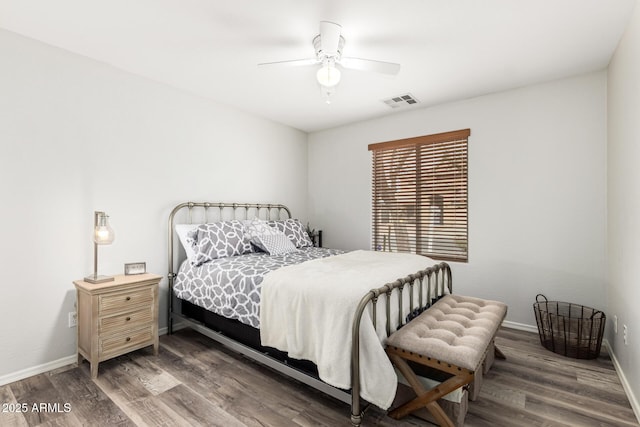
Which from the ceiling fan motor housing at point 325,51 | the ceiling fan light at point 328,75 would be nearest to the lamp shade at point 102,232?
the ceiling fan light at point 328,75

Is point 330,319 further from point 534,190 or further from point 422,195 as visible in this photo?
point 534,190

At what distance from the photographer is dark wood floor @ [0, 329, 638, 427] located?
187cm

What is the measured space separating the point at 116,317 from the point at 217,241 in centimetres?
104

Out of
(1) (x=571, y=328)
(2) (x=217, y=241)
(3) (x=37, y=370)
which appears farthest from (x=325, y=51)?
(3) (x=37, y=370)

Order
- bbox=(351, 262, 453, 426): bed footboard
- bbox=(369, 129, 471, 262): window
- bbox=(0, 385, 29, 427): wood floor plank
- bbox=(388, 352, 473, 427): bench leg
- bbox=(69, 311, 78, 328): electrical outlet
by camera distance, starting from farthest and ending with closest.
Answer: bbox=(369, 129, 471, 262): window, bbox=(69, 311, 78, 328): electrical outlet, bbox=(0, 385, 29, 427): wood floor plank, bbox=(351, 262, 453, 426): bed footboard, bbox=(388, 352, 473, 427): bench leg

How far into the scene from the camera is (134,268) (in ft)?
9.25

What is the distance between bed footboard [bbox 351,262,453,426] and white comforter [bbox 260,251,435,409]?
0.04m

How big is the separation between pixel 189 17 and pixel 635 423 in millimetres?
3864

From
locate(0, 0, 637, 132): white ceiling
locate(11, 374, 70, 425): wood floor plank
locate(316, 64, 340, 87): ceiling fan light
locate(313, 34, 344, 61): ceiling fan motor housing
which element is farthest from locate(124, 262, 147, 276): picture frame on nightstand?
locate(313, 34, 344, 61): ceiling fan motor housing

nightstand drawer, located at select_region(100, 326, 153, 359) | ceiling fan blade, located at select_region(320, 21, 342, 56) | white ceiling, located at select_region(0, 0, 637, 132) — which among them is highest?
white ceiling, located at select_region(0, 0, 637, 132)

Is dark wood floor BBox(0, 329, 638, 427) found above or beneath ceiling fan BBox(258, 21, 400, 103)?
beneath

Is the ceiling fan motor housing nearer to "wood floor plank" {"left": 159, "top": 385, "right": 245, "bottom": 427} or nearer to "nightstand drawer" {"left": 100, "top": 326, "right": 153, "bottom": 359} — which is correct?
"wood floor plank" {"left": 159, "top": 385, "right": 245, "bottom": 427}

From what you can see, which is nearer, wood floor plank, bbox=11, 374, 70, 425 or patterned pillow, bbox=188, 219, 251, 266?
wood floor plank, bbox=11, 374, 70, 425

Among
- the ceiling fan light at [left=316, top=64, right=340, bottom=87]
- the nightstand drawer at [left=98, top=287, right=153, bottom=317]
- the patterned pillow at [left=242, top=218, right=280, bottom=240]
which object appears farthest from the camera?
the patterned pillow at [left=242, top=218, right=280, bottom=240]
